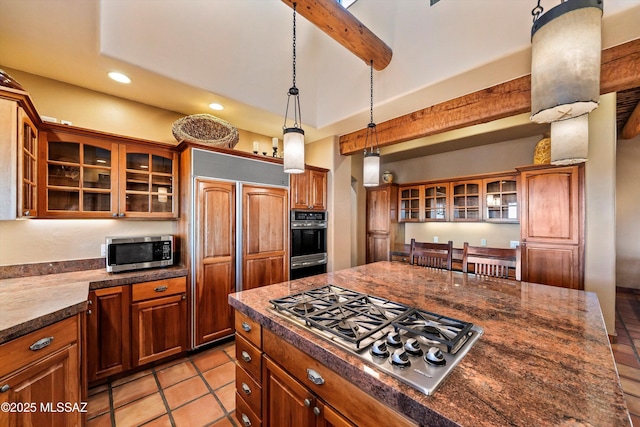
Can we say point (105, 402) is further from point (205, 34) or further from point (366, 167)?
point (205, 34)

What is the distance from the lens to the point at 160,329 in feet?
7.62

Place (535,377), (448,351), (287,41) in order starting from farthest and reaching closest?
(287,41), (448,351), (535,377)

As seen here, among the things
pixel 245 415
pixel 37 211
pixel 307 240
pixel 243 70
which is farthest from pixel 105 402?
pixel 243 70

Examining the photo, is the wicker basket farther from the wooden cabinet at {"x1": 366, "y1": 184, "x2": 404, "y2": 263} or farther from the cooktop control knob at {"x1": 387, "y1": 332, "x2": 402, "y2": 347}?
the wooden cabinet at {"x1": 366, "y1": 184, "x2": 404, "y2": 263}

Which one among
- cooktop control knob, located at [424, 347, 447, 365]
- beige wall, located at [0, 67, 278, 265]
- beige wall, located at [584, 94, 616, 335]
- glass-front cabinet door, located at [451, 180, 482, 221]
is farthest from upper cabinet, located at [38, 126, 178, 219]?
beige wall, located at [584, 94, 616, 335]

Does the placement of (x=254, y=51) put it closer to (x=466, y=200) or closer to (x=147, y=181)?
(x=147, y=181)

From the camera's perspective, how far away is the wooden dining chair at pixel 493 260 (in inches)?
78.5

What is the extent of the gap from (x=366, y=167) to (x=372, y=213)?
3103 millimetres

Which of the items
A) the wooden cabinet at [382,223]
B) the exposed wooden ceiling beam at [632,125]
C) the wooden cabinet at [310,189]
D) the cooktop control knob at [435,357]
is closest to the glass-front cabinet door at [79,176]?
the wooden cabinet at [310,189]

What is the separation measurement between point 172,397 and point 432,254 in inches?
102

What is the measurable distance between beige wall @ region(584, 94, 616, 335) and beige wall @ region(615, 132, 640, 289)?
279cm

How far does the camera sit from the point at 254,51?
256cm

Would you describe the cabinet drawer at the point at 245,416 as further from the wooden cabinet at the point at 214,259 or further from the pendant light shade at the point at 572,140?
the pendant light shade at the point at 572,140

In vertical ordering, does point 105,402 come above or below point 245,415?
below
